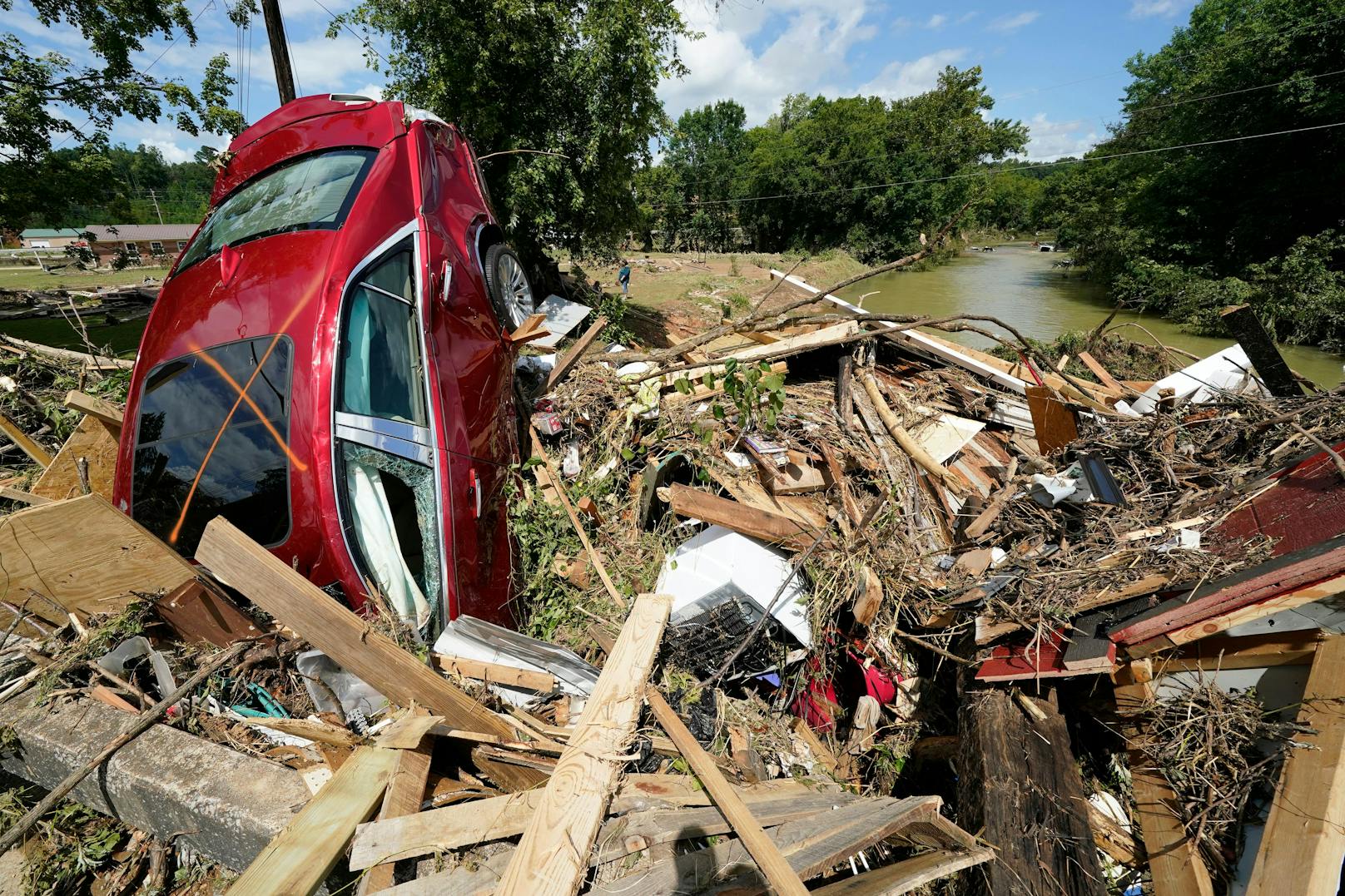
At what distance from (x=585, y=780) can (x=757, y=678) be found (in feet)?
5.40

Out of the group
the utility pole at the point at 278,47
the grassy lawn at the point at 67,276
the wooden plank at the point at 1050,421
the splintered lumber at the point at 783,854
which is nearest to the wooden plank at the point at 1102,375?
the wooden plank at the point at 1050,421

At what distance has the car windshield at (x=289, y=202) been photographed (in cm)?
322

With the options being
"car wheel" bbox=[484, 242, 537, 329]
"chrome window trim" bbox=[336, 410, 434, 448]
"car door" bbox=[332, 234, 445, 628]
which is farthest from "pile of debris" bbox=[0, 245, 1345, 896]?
"car wheel" bbox=[484, 242, 537, 329]

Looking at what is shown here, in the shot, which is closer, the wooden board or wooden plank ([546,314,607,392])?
the wooden board

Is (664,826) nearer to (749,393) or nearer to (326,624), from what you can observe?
(326,624)

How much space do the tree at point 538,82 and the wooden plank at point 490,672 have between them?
290 inches

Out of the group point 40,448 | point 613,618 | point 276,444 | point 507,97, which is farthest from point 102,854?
point 507,97

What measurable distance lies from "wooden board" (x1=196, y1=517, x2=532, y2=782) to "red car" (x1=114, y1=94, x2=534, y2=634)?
39 cm

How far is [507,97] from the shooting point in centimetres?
873

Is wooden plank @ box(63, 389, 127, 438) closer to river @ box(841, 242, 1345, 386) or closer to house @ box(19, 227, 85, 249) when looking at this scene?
river @ box(841, 242, 1345, 386)

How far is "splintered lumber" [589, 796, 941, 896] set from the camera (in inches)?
63.8

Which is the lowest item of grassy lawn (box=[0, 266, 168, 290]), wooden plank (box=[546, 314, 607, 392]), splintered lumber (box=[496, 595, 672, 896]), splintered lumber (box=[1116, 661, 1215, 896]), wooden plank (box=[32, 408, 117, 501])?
splintered lumber (box=[1116, 661, 1215, 896])

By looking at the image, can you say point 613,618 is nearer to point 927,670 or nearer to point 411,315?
point 927,670

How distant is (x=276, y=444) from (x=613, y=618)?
6.19ft
